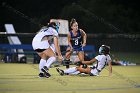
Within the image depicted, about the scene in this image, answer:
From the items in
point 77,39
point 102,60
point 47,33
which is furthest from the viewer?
point 77,39

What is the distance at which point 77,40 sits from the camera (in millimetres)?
13719

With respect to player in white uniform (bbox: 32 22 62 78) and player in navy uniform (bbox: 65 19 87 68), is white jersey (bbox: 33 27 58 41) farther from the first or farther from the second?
player in navy uniform (bbox: 65 19 87 68)

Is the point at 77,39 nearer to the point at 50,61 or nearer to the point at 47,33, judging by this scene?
the point at 47,33

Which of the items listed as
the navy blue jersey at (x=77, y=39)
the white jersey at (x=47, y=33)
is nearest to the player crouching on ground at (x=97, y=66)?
the white jersey at (x=47, y=33)

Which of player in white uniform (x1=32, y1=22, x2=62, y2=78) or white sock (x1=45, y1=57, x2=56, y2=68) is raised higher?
player in white uniform (x1=32, y1=22, x2=62, y2=78)

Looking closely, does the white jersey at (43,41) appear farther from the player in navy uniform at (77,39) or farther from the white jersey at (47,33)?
the player in navy uniform at (77,39)

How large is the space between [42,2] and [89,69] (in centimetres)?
1646

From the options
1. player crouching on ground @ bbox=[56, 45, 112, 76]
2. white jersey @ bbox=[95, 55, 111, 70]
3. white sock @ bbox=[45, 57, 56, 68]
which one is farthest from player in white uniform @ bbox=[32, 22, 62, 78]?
white jersey @ bbox=[95, 55, 111, 70]

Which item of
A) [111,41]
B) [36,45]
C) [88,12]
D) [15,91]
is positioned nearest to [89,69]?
[36,45]

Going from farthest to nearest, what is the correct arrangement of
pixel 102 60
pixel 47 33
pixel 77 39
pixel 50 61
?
pixel 77 39, pixel 102 60, pixel 47 33, pixel 50 61

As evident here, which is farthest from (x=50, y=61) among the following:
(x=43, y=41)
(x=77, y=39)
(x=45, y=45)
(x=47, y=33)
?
(x=77, y=39)

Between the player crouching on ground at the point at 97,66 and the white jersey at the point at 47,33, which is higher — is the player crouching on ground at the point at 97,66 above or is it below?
below

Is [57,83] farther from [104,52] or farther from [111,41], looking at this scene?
[111,41]

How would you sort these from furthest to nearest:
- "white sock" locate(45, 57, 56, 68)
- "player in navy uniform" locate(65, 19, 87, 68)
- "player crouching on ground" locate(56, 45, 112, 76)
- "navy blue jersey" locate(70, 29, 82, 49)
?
"navy blue jersey" locate(70, 29, 82, 49)
"player in navy uniform" locate(65, 19, 87, 68)
"player crouching on ground" locate(56, 45, 112, 76)
"white sock" locate(45, 57, 56, 68)
